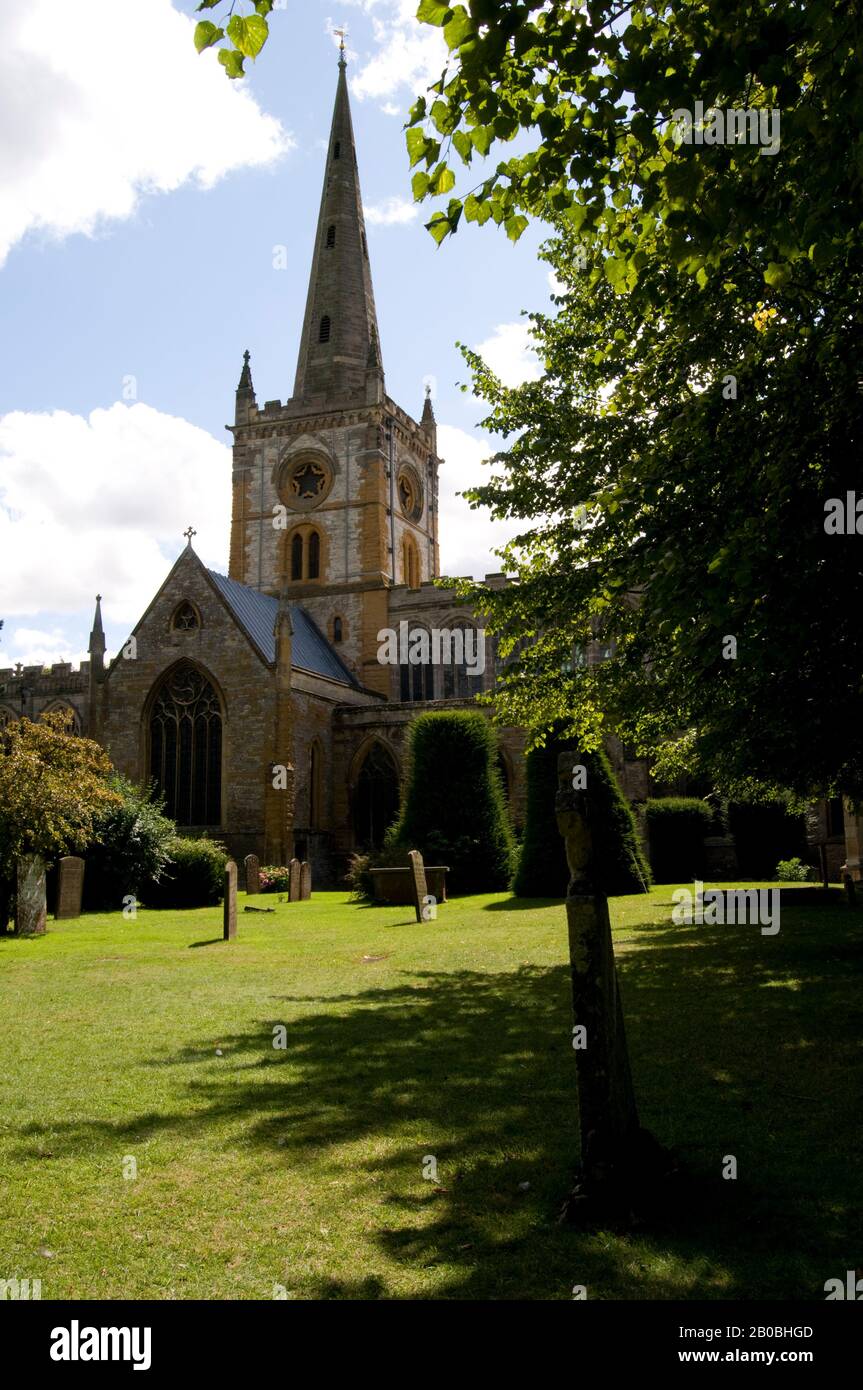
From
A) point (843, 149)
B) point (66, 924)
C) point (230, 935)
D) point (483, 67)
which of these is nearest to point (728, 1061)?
point (843, 149)

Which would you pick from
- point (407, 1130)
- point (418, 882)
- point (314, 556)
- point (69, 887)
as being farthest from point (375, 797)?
point (407, 1130)

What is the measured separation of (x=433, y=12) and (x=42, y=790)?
15.3m

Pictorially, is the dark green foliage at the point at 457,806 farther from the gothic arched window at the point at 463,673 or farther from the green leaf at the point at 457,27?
the green leaf at the point at 457,27

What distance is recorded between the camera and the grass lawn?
12.6 ft

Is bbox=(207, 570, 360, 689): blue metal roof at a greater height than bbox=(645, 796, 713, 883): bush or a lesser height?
greater

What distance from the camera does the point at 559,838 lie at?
73.3 feet

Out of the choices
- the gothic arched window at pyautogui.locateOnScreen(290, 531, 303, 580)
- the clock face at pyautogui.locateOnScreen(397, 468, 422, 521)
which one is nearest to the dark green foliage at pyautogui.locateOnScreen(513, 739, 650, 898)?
the gothic arched window at pyautogui.locateOnScreen(290, 531, 303, 580)

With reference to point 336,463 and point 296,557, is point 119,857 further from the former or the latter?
point 336,463

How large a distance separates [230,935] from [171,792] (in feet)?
60.2

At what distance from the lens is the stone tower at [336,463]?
1797 inches

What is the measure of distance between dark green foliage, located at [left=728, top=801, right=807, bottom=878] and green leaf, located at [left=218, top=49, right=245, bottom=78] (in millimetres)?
27608

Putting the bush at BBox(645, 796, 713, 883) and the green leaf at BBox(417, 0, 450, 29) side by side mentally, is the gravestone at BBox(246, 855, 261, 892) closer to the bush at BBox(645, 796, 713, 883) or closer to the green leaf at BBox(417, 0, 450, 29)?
the bush at BBox(645, 796, 713, 883)

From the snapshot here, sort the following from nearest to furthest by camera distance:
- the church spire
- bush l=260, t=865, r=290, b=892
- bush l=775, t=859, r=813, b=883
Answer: bush l=775, t=859, r=813, b=883 < bush l=260, t=865, r=290, b=892 < the church spire
